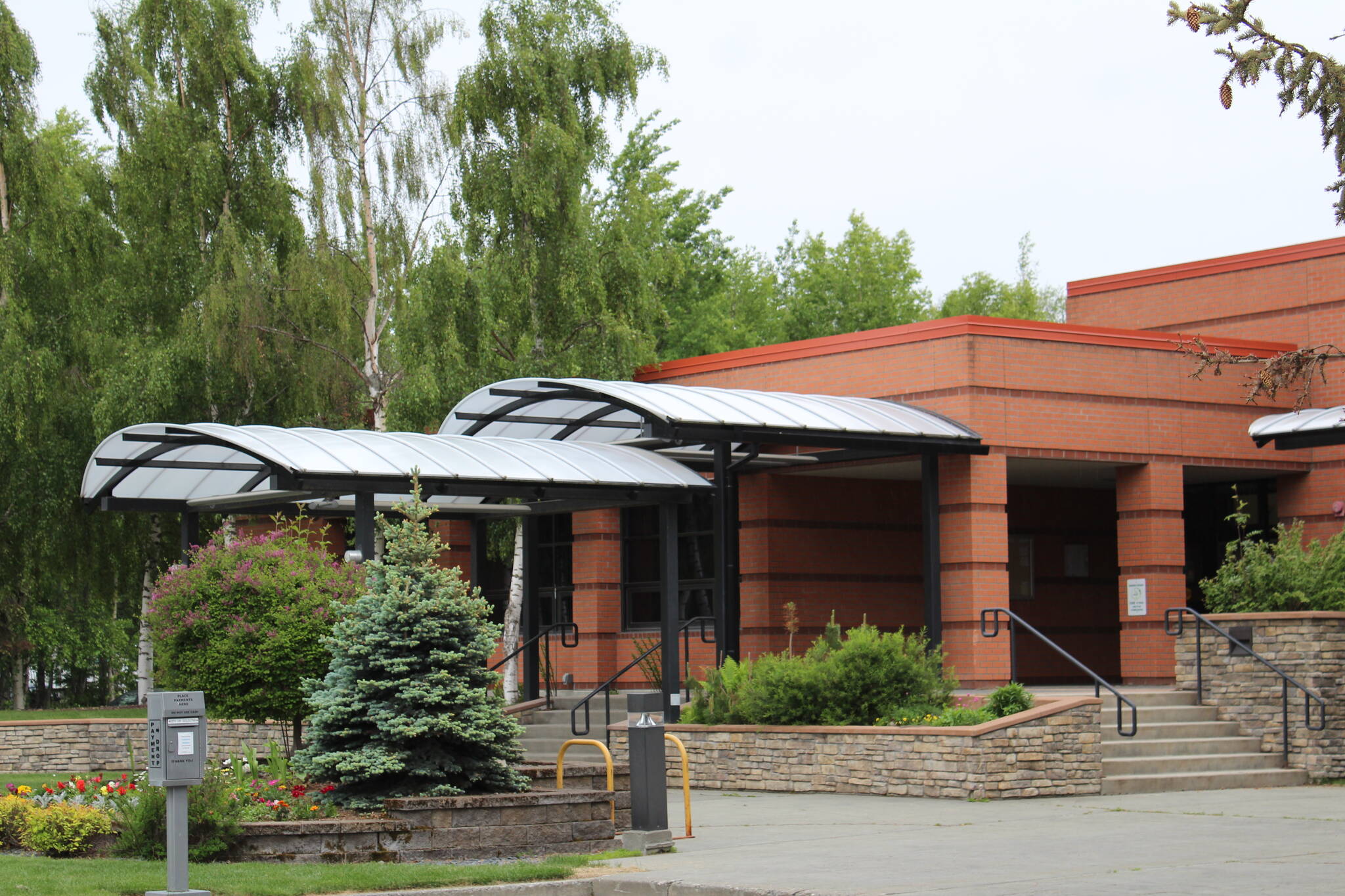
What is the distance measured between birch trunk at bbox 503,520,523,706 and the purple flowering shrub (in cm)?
919

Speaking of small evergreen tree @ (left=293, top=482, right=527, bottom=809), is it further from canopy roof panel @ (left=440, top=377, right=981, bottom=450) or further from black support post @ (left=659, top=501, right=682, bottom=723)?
black support post @ (left=659, top=501, right=682, bottom=723)

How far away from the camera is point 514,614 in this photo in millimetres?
26766

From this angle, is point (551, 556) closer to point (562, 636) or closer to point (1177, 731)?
point (562, 636)

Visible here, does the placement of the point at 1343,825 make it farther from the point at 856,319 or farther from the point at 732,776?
the point at 856,319

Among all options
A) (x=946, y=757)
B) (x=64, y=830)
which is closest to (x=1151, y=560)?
(x=946, y=757)

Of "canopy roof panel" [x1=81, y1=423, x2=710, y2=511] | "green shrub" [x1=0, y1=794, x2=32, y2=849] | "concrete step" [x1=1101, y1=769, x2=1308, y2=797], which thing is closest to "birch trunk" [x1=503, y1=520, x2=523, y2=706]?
"canopy roof panel" [x1=81, y1=423, x2=710, y2=511]

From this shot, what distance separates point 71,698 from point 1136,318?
39.2 metres

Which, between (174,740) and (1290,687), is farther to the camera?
(1290,687)

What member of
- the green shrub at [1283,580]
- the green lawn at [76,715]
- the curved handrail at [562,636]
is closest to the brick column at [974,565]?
the green shrub at [1283,580]

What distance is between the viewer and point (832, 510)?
24.2 m

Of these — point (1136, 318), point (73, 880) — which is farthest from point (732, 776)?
point (1136, 318)

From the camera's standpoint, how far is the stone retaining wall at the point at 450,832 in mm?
11797

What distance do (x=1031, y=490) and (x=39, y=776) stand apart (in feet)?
48.1

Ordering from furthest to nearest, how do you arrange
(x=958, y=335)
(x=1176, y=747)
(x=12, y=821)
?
(x=958, y=335), (x=1176, y=747), (x=12, y=821)
